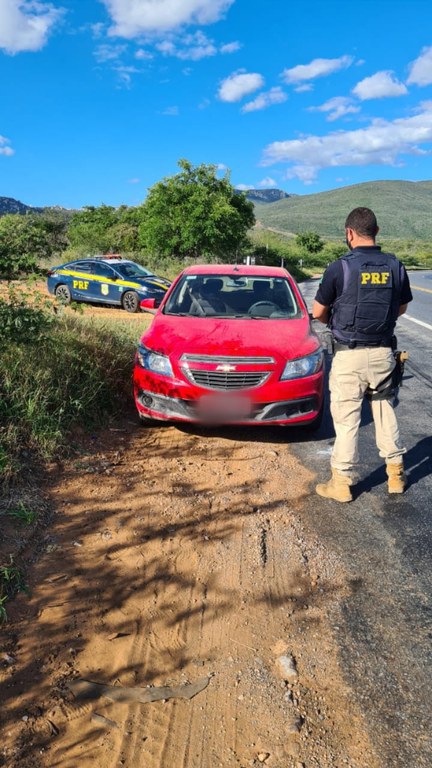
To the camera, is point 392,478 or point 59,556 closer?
point 59,556

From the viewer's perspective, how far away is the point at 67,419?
15.6 feet

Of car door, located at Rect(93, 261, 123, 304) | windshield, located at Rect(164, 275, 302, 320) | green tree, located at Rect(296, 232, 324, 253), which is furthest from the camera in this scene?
green tree, located at Rect(296, 232, 324, 253)

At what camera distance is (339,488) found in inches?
145

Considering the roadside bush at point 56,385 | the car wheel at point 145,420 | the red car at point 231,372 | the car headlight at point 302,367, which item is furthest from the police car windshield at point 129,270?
the car headlight at point 302,367

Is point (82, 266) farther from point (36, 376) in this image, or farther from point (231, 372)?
point (231, 372)

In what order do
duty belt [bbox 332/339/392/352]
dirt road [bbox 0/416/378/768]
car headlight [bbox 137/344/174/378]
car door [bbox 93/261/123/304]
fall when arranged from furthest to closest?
1. car door [bbox 93/261/123/304]
2. car headlight [bbox 137/344/174/378]
3. duty belt [bbox 332/339/392/352]
4. dirt road [bbox 0/416/378/768]

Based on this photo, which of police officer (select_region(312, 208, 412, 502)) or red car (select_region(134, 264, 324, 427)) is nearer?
police officer (select_region(312, 208, 412, 502))

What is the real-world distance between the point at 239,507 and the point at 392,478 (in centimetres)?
115

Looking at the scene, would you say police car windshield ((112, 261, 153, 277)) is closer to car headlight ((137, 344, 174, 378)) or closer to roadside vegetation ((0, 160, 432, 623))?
roadside vegetation ((0, 160, 432, 623))

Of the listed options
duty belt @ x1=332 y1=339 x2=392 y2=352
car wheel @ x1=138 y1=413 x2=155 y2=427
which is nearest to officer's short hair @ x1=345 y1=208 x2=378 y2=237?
duty belt @ x1=332 y1=339 x2=392 y2=352

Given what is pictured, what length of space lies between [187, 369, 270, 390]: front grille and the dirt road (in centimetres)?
85

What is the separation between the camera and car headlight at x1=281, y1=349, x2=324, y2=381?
14.9ft

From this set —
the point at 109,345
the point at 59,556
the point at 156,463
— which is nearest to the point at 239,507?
the point at 156,463

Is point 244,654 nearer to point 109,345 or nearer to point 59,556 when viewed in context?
point 59,556
